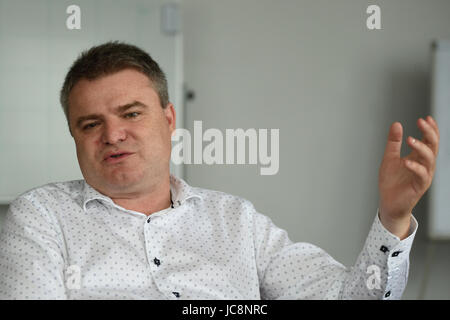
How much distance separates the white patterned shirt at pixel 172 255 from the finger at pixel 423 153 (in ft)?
0.52

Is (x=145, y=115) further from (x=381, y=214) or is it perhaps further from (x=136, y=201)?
(x=381, y=214)

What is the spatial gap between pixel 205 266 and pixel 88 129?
40 cm

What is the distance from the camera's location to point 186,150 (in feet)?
6.49

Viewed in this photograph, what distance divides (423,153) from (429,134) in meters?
0.03

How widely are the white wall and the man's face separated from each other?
0.78 meters

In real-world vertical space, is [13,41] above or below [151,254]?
above

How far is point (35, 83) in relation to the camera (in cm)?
180

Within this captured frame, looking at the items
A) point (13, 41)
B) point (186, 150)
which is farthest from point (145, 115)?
point (13, 41)

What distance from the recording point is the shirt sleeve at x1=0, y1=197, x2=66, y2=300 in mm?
902

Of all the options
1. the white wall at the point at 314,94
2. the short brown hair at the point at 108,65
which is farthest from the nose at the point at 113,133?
the white wall at the point at 314,94

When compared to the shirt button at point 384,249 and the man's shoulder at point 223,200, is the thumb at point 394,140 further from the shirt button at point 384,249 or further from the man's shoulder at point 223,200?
the man's shoulder at point 223,200

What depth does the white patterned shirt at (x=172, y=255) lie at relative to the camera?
96 centimetres
